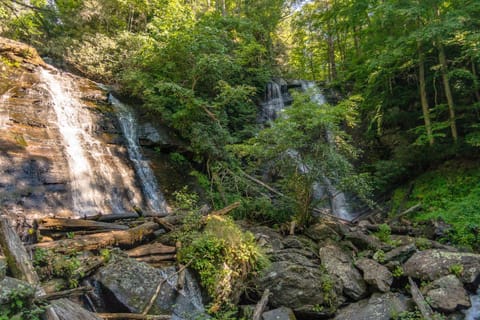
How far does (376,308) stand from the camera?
5.50 m

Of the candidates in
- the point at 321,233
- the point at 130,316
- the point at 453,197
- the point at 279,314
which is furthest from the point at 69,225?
the point at 453,197

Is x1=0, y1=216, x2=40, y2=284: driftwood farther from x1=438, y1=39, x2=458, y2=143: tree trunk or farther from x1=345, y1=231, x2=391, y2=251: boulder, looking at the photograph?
x1=438, y1=39, x2=458, y2=143: tree trunk

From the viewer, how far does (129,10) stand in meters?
17.3

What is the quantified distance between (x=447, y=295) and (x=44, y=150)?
998 centimetres

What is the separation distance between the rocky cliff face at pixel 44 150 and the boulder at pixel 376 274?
20.9 feet

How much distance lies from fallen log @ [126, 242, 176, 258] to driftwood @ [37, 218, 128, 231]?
0.95m

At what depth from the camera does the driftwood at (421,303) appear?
512 centimetres

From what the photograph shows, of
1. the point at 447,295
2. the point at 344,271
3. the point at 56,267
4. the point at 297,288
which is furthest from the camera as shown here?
the point at 344,271

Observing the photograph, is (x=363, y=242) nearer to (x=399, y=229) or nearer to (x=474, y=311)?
(x=399, y=229)

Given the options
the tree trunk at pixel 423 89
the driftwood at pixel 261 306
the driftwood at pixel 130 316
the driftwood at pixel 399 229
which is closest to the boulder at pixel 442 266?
the driftwood at pixel 399 229

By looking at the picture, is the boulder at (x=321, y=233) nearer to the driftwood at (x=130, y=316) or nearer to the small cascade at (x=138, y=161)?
the small cascade at (x=138, y=161)

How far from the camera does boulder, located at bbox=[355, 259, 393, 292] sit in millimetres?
6035

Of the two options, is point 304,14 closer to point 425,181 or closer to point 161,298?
point 425,181

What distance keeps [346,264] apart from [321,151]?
8.24 feet
